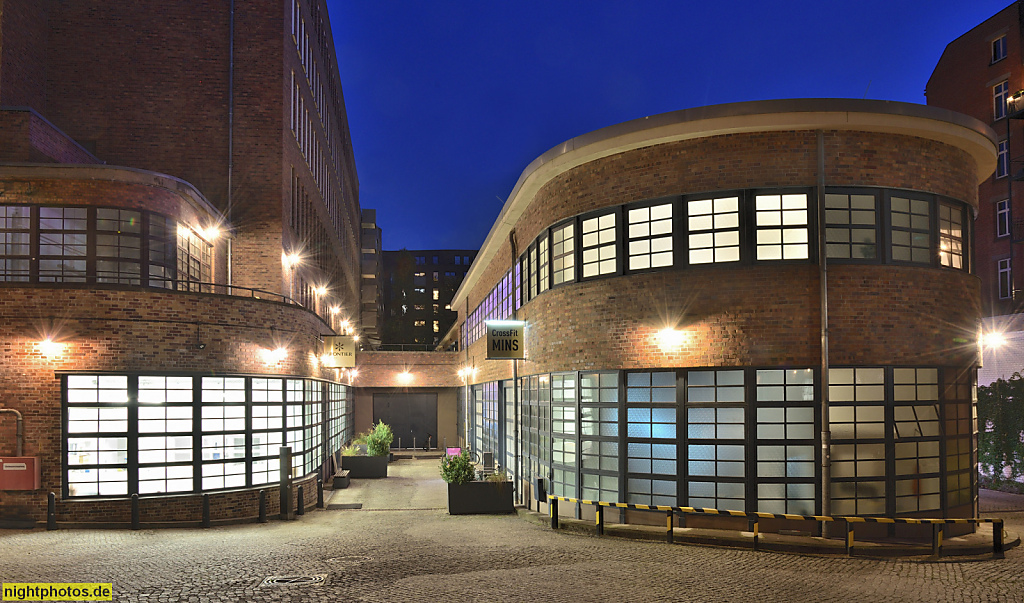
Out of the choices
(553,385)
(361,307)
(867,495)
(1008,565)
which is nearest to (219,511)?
(553,385)

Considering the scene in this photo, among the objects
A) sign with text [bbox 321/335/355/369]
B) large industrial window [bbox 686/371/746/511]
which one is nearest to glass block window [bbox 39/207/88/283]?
sign with text [bbox 321/335/355/369]

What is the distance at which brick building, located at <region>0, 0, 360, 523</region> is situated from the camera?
15938 millimetres

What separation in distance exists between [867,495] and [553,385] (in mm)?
7111

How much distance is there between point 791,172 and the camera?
14.4 metres

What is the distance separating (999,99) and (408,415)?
34.9 m

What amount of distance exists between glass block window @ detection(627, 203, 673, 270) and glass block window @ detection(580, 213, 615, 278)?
49 cm

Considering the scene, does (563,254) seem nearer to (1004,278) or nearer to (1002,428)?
(1002,428)

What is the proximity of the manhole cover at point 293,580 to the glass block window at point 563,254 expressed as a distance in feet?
28.4

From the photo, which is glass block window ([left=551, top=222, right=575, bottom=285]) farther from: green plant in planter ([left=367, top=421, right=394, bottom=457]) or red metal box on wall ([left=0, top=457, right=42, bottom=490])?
green plant in planter ([left=367, top=421, right=394, bottom=457])

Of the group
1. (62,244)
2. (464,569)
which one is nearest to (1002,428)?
(464,569)

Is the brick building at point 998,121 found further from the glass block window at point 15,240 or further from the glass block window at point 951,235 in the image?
the glass block window at point 15,240

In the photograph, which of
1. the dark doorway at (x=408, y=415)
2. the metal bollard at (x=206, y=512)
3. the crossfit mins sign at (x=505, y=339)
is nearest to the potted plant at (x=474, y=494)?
the crossfit mins sign at (x=505, y=339)

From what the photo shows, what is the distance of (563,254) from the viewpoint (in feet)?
58.0

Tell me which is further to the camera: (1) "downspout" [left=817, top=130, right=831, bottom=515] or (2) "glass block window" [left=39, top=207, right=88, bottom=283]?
(2) "glass block window" [left=39, top=207, right=88, bottom=283]
